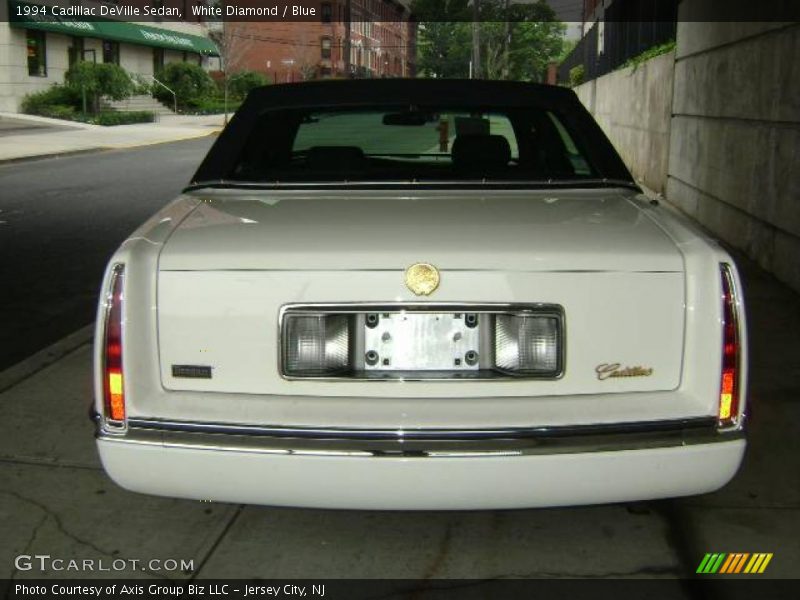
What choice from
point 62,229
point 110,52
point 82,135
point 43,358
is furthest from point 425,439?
point 110,52

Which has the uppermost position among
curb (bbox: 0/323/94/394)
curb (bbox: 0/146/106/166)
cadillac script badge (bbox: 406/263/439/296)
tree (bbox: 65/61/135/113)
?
tree (bbox: 65/61/135/113)

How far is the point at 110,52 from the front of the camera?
154 ft

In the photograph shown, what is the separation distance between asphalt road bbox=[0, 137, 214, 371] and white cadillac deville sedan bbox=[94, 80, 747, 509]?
3.25 meters

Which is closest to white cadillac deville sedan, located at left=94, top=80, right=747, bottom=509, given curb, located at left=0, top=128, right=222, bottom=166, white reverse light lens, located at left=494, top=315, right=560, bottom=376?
white reverse light lens, located at left=494, top=315, right=560, bottom=376

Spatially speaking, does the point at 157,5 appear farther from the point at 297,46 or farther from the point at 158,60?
the point at 297,46

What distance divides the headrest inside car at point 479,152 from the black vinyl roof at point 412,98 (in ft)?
0.68

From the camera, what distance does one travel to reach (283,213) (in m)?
3.26

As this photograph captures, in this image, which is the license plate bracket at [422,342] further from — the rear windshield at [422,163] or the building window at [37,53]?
the building window at [37,53]

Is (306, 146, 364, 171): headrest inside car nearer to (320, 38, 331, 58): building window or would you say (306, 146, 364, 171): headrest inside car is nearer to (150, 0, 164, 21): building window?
(150, 0, 164, 21): building window

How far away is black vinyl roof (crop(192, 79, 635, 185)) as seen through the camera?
13.3 ft

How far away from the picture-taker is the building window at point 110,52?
46344 millimetres

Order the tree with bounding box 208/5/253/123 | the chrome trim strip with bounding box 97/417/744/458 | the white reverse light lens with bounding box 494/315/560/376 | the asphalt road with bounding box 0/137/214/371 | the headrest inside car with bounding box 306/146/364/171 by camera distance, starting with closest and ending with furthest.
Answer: the chrome trim strip with bounding box 97/417/744/458 < the white reverse light lens with bounding box 494/315/560/376 < the headrest inside car with bounding box 306/146/364/171 < the asphalt road with bounding box 0/137/214/371 < the tree with bounding box 208/5/253/123

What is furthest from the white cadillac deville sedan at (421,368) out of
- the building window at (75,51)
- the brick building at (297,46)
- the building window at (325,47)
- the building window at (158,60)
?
the building window at (325,47)

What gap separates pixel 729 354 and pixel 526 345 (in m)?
0.60
